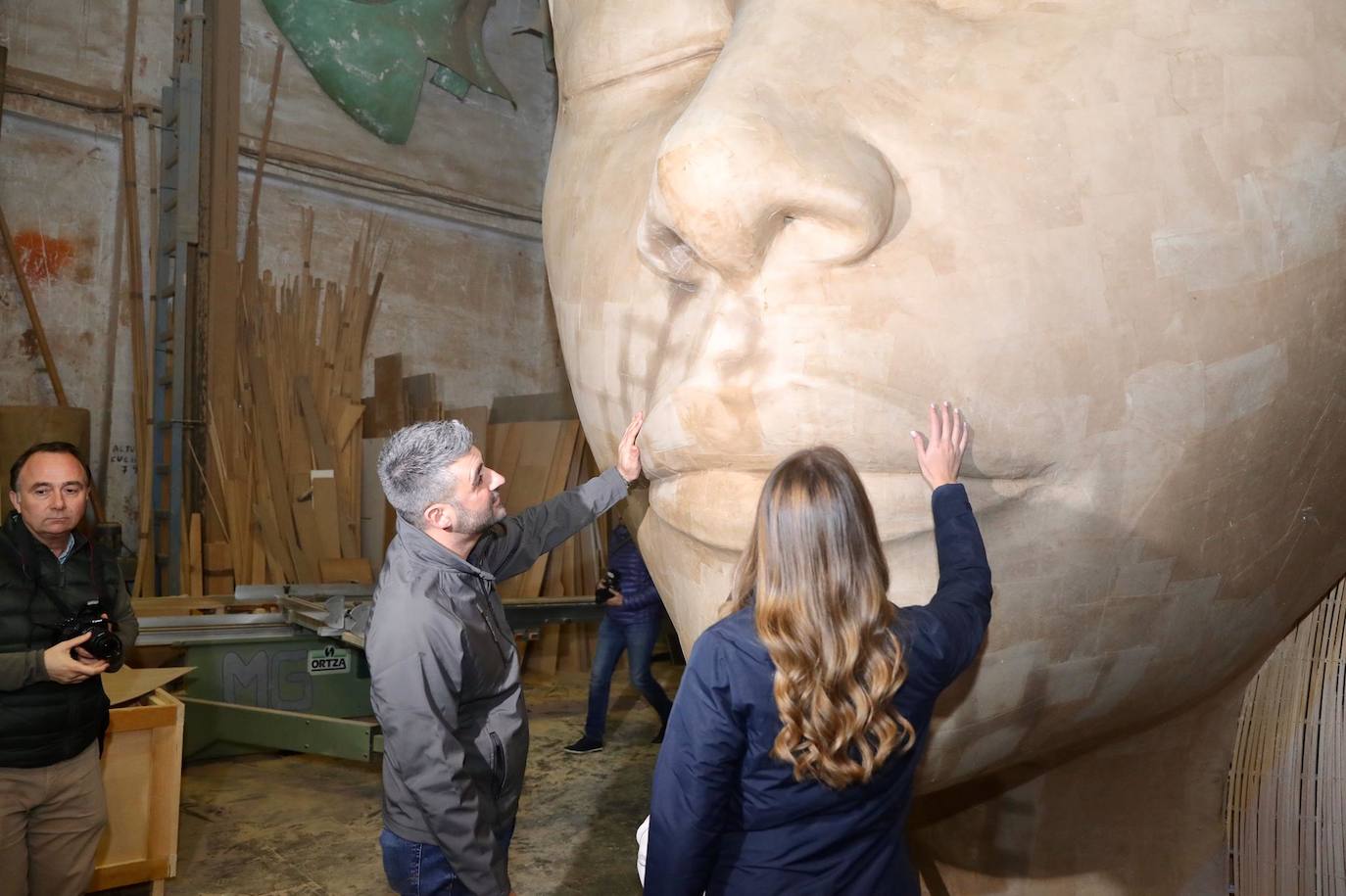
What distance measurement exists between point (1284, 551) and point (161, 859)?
305 cm

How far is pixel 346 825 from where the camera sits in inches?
145

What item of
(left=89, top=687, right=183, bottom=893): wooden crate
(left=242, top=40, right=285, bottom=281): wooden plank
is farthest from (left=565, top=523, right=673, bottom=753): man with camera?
(left=242, top=40, right=285, bottom=281): wooden plank

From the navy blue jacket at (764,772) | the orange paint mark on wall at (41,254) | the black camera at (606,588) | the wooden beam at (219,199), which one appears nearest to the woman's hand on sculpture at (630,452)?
the navy blue jacket at (764,772)

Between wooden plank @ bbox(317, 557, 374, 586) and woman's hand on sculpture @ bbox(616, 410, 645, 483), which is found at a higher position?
woman's hand on sculpture @ bbox(616, 410, 645, 483)

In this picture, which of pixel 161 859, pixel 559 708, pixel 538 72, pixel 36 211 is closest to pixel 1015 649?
pixel 161 859

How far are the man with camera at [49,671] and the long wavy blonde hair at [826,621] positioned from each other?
70.5 inches

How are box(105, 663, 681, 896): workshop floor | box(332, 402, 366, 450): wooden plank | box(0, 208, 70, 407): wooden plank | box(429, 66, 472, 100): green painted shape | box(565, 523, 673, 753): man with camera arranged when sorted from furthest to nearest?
box(429, 66, 472, 100): green painted shape, box(332, 402, 366, 450): wooden plank, box(0, 208, 70, 407): wooden plank, box(565, 523, 673, 753): man with camera, box(105, 663, 681, 896): workshop floor

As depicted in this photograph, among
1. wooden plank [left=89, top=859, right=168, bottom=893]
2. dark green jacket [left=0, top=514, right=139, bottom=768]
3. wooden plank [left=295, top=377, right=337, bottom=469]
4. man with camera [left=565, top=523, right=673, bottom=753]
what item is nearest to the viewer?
dark green jacket [left=0, top=514, right=139, bottom=768]

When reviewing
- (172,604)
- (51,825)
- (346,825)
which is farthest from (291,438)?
(51,825)

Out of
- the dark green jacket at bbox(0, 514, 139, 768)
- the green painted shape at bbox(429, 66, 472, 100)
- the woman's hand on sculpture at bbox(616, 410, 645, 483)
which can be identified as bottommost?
the dark green jacket at bbox(0, 514, 139, 768)

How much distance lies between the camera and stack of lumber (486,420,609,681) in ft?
21.7

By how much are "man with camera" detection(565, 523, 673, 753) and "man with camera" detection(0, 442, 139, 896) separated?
2.53m

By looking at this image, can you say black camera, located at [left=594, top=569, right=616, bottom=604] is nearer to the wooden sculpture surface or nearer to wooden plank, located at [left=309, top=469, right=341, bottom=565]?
wooden plank, located at [left=309, top=469, right=341, bottom=565]

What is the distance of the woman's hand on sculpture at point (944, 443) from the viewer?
115 centimetres
